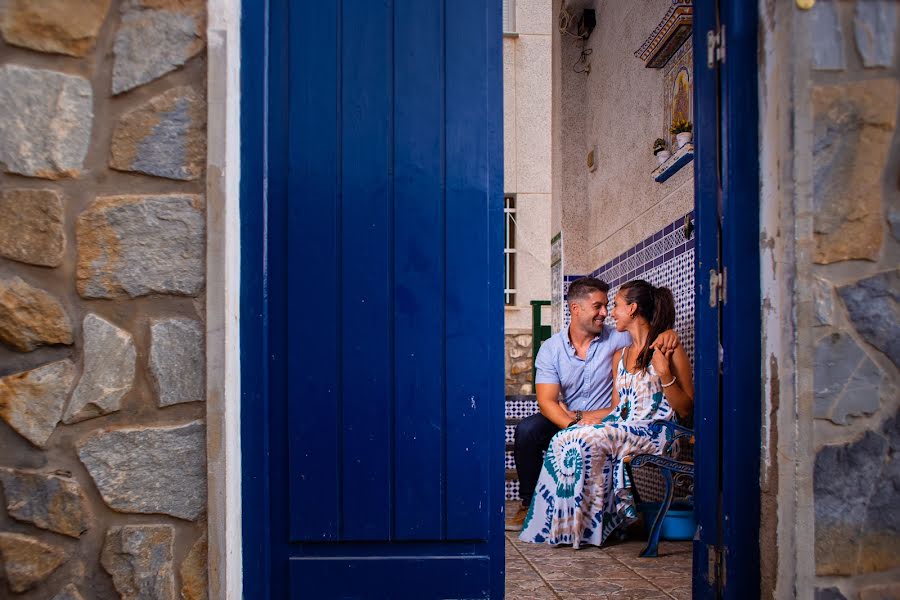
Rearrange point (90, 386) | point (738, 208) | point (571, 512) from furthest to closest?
point (571, 512)
point (738, 208)
point (90, 386)

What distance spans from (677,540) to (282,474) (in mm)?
2631

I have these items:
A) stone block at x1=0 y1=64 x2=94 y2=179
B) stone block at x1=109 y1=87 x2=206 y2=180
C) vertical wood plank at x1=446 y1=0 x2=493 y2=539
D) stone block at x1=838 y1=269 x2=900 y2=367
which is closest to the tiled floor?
vertical wood plank at x1=446 y1=0 x2=493 y2=539

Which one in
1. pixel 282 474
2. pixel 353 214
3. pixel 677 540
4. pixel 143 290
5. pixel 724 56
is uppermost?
pixel 724 56

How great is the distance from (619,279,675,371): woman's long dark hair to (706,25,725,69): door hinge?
2.24 meters

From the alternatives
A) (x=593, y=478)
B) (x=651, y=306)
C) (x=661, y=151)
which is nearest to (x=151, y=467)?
(x=593, y=478)

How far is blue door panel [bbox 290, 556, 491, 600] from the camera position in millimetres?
2318

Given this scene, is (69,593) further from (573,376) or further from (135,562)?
(573,376)

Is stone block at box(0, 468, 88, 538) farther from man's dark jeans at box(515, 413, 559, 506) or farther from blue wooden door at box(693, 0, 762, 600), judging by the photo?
man's dark jeans at box(515, 413, 559, 506)

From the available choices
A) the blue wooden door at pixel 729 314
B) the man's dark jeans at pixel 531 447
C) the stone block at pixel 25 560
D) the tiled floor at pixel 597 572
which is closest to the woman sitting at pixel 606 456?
the tiled floor at pixel 597 572

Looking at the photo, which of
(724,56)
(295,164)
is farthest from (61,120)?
(724,56)

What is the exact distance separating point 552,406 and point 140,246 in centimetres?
323

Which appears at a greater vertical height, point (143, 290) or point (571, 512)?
point (143, 290)

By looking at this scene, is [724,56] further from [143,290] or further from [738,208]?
[143,290]

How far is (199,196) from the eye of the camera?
210cm
